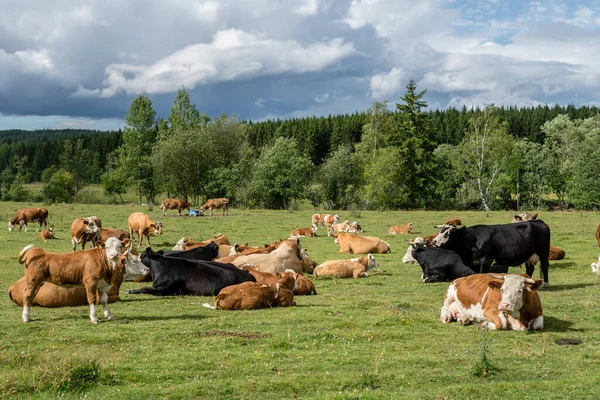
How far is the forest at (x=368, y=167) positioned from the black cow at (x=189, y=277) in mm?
42134

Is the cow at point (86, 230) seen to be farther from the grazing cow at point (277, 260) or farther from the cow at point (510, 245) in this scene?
the cow at point (510, 245)

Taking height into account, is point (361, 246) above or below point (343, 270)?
below

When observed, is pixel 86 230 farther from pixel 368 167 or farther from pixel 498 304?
Answer: pixel 368 167

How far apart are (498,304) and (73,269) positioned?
24.8 ft

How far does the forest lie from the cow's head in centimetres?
4359

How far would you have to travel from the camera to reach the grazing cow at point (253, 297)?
12133mm

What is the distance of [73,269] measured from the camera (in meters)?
10.6

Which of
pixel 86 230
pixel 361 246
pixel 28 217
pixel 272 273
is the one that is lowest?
pixel 361 246

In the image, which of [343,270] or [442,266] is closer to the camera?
[442,266]

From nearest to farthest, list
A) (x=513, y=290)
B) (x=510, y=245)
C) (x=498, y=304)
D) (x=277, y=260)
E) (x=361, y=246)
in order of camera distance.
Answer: (x=513, y=290) → (x=498, y=304) → (x=510, y=245) → (x=277, y=260) → (x=361, y=246)

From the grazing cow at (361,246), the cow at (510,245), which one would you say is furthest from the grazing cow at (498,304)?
the grazing cow at (361,246)

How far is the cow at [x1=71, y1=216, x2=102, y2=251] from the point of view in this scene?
22.2 meters

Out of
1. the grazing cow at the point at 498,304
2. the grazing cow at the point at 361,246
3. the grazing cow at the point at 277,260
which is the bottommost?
the grazing cow at the point at 361,246

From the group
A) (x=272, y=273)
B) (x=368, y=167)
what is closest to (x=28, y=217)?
(x=272, y=273)
